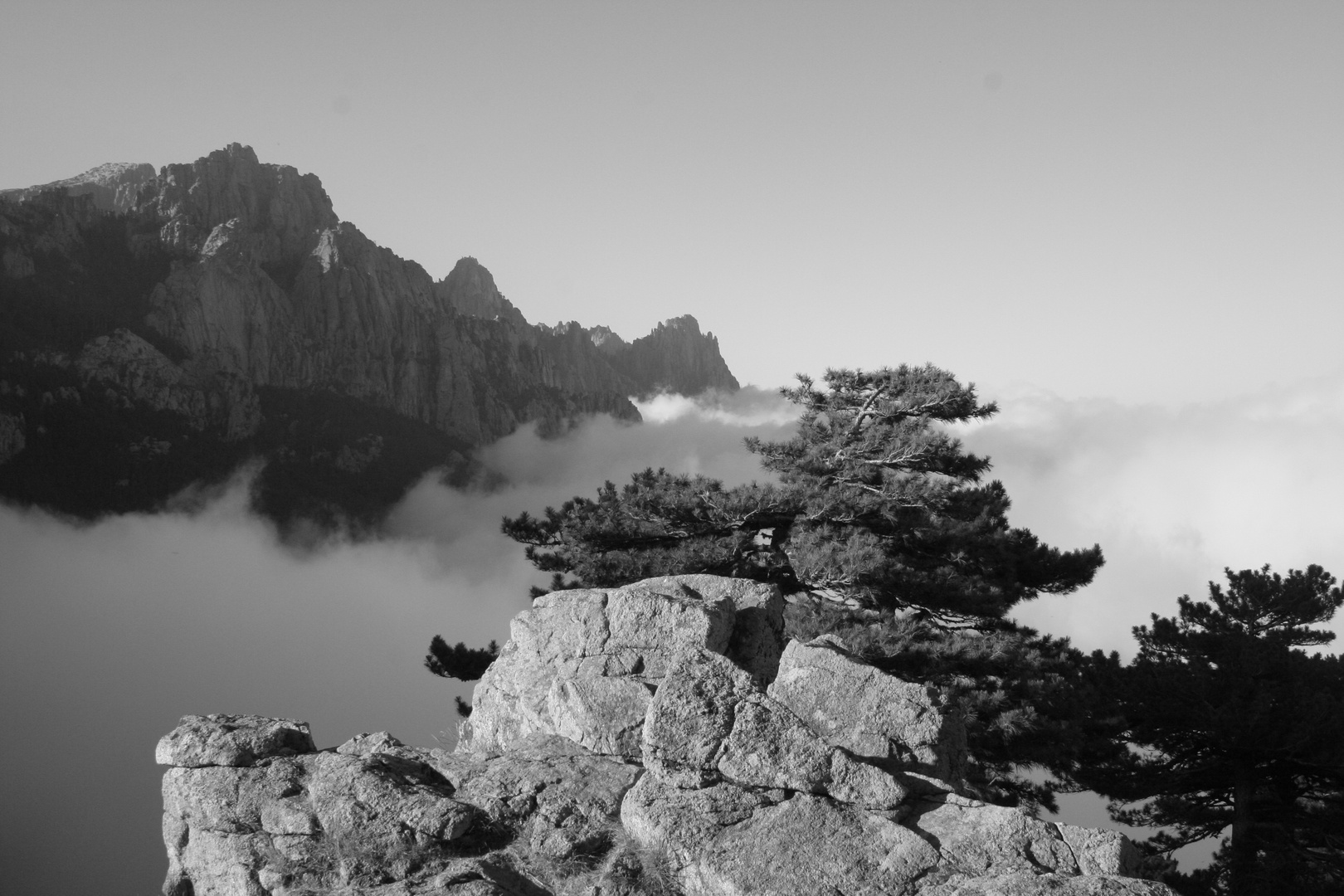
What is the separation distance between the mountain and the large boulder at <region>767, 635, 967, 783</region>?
504 ft

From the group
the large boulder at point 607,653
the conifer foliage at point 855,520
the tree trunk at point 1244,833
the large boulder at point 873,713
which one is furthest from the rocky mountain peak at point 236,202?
the large boulder at point 873,713

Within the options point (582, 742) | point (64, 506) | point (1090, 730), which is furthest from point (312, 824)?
point (64, 506)

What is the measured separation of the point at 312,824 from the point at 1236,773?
61.7ft

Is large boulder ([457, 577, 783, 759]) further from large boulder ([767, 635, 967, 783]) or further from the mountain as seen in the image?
the mountain

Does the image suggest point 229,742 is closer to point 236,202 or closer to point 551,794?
point 551,794

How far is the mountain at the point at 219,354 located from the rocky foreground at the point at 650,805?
151m

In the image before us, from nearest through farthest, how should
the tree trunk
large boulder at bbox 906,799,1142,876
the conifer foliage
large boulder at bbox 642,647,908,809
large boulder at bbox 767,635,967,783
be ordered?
large boulder at bbox 906,799,1142,876
large boulder at bbox 642,647,908,809
large boulder at bbox 767,635,967,783
the tree trunk
the conifer foliage

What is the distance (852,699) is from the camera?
8.98 meters

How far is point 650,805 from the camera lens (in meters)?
7.65

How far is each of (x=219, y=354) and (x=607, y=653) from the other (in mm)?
173734

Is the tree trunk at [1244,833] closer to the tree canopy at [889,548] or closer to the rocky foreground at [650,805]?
the tree canopy at [889,548]

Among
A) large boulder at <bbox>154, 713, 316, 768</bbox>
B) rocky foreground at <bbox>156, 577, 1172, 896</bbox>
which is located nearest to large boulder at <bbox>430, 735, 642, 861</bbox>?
rocky foreground at <bbox>156, 577, 1172, 896</bbox>

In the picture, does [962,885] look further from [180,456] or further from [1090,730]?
[180,456]

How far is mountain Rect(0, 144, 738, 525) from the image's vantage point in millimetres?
138375
